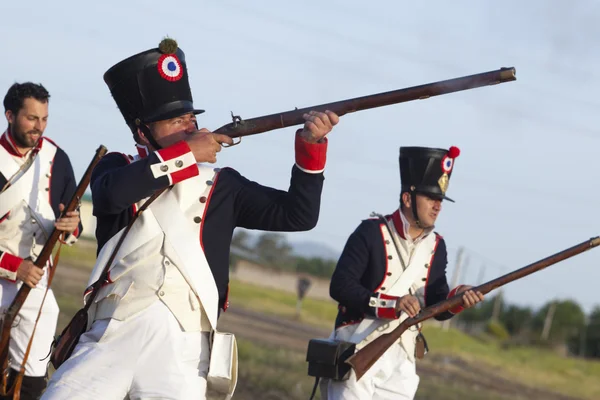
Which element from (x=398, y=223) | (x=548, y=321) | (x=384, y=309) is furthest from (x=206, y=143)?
(x=548, y=321)

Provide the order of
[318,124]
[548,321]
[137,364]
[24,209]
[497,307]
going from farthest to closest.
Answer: [497,307] → [548,321] → [24,209] → [318,124] → [137,364]

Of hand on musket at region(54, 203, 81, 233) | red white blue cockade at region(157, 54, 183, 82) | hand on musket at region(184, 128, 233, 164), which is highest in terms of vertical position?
red white blue cockade at region(157, 54, 183, 82)

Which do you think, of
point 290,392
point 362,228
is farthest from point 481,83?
point 290,392

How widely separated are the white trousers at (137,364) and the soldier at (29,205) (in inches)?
134

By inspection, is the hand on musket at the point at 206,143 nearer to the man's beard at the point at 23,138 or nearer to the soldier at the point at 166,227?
the soldier at the point at 166,227

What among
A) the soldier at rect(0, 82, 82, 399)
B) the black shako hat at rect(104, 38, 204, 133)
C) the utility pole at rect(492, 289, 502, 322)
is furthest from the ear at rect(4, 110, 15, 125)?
the utility pole at rect(492, 289, 502, 322)

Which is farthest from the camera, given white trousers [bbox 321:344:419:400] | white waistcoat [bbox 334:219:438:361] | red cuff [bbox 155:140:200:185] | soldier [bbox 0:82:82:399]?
soldier [bbox 0:82:82:399]

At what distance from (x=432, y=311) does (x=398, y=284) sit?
1.16 ft

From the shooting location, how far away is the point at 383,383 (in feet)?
27.1

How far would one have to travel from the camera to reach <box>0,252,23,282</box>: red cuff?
831 cm

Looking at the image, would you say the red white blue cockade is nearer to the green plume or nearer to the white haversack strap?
the green plume

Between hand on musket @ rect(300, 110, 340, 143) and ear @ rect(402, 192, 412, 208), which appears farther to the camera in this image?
ear @ rect(402, 192, 412, 208)

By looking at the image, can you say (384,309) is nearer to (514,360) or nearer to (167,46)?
(167,46)

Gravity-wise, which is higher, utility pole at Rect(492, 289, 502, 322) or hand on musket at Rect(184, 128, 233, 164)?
utility pole at Rect(492, 289, 502, 322)
